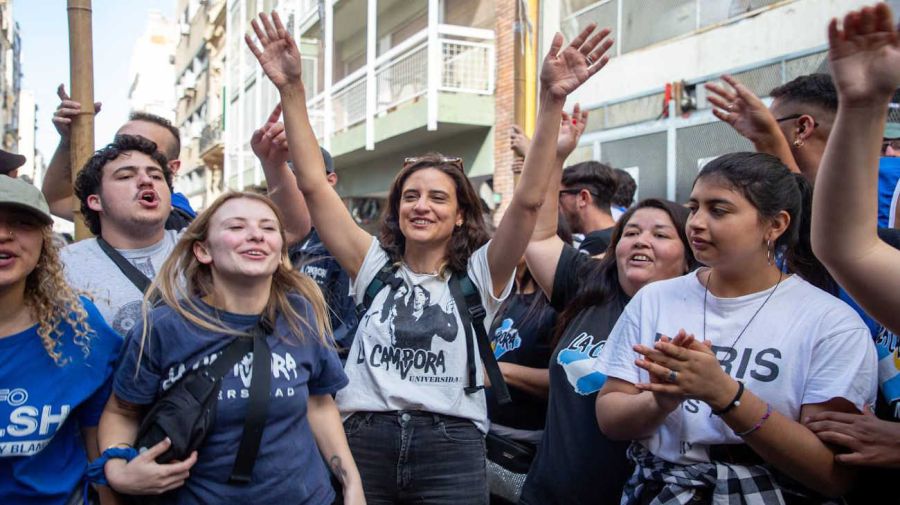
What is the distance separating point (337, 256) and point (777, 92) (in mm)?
1943

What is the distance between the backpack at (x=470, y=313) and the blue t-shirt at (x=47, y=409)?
934 millimetres

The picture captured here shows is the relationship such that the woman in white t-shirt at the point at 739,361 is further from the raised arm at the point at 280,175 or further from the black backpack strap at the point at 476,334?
the raised arm at the point at 280,175

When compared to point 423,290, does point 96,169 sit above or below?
above

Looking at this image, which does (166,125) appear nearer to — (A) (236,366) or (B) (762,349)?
(A) (236,366)

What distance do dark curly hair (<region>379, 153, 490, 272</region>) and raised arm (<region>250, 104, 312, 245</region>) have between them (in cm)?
A: 43

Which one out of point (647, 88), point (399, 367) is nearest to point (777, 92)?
point (399, 367)

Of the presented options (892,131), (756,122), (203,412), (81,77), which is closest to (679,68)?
(892,131)

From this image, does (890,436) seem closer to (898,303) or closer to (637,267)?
(898,303)

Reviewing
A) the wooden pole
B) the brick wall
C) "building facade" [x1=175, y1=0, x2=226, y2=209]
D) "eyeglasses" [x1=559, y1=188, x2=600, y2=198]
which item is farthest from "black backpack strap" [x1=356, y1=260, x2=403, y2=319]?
"building facade" [x1=175, y1=0, x2=226, y2=209]

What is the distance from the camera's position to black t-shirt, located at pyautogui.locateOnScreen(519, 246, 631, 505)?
2518 mm

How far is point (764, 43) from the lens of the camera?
770 centimetres

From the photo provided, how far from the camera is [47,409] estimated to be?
2.01 m

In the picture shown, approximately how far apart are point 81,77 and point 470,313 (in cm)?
185

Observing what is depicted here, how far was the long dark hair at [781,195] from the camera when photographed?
2129mm
